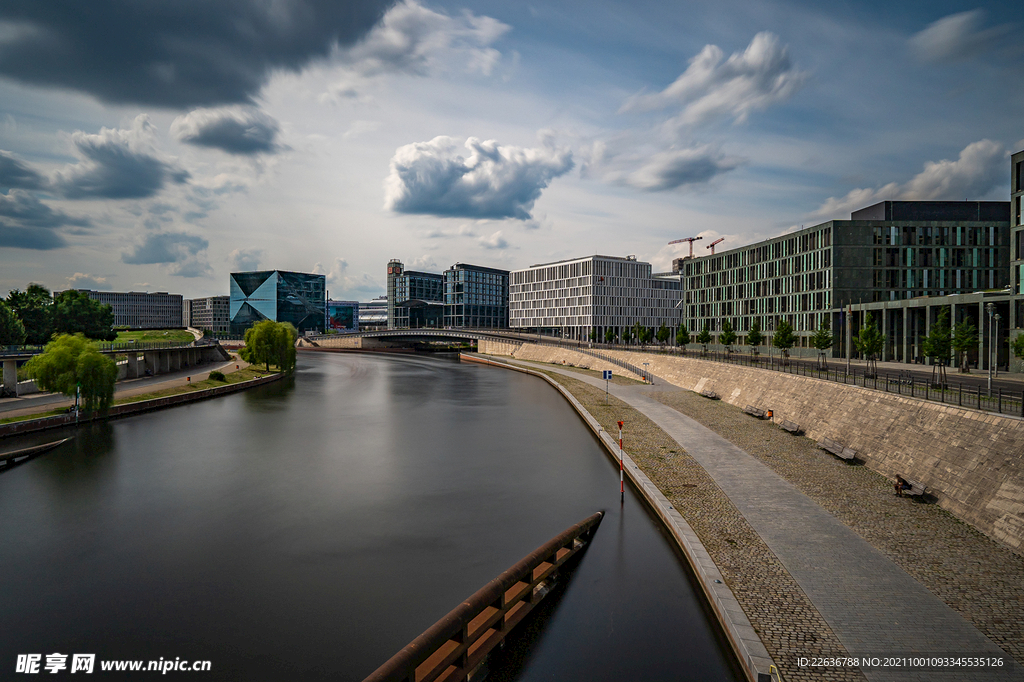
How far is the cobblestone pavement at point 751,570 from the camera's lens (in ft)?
34.5

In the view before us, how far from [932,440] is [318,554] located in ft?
81.6

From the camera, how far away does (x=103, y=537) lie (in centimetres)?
2017

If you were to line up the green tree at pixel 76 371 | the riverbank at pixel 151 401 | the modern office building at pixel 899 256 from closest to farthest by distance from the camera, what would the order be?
the riverbank at pixel 151 401 → the green tree at pixel 76 371 → the modern office building at pixel 899 256

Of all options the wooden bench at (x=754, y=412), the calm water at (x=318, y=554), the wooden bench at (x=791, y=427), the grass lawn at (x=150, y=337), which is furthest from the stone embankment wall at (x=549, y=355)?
the grass lawn at (x=150, y=337)

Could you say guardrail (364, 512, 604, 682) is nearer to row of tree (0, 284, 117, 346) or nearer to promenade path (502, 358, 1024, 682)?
promenade path (502, 358, 1024, 682)

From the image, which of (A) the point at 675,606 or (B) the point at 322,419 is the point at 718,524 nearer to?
(A) the point at 675,606

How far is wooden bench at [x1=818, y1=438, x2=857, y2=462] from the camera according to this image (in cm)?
2467

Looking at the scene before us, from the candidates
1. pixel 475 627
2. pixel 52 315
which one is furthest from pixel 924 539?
pixel 52 315

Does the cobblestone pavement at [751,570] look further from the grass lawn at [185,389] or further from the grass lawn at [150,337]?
the grass lawn at [150,337]

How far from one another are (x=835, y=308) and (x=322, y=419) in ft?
238

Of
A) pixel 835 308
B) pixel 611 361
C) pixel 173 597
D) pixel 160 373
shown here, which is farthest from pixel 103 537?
pixel 835 308

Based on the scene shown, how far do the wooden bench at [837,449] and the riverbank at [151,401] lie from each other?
5387 centimetres

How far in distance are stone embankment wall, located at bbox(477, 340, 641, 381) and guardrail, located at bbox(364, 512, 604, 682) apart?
52318mm

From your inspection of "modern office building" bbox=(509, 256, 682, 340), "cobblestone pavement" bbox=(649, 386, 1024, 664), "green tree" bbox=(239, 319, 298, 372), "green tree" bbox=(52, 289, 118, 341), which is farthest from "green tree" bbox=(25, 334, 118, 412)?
"modern office building" bbox=(509, 256, 682, 340)
